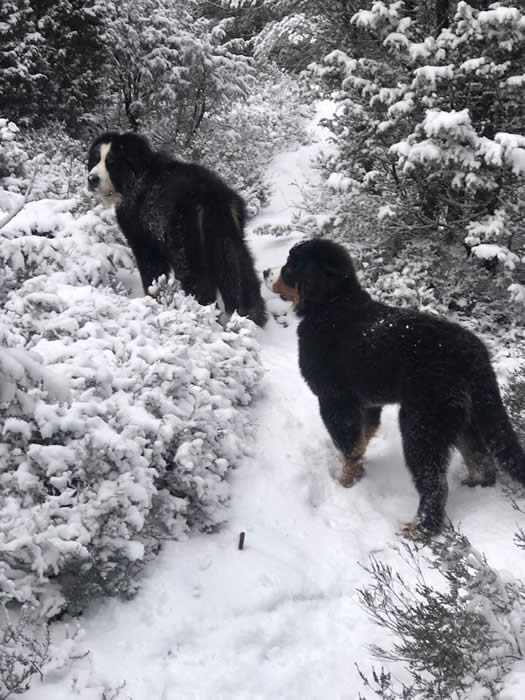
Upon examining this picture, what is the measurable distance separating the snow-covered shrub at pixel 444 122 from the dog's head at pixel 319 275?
2.01 meters

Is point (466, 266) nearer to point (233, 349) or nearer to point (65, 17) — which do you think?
point (233, 349)

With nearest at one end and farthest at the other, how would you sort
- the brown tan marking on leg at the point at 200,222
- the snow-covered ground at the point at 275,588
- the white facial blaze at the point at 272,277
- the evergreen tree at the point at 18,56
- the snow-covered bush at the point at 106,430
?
the snow-covered ground at the point at 275,588 → the snow-covered bush at the point at 106,430 → the white facial blaze at the point at 272,277 → the brown tan marking on leg at the point at 200,222 → the evergreen tree at the point at 18,56

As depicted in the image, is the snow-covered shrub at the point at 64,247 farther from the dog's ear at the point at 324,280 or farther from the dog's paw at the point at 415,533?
the dog's paw at the point at 415,533

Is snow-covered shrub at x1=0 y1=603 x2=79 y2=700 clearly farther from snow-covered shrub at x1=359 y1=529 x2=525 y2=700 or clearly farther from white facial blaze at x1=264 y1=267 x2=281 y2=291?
white facial blaze at x1=264 y1=267 x2=281 y2=291

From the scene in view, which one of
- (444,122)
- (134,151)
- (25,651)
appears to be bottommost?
(25,651)

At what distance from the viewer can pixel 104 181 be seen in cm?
583

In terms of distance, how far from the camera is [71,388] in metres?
3.11

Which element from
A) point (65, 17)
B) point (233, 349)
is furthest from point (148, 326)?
point (65, 17)

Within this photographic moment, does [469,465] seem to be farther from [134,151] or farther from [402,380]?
[134,151]

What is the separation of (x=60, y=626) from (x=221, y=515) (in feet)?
3.46

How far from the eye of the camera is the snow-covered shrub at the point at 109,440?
2500mm

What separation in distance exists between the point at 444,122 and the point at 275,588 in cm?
419

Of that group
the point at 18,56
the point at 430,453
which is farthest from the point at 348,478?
the point at 18,56

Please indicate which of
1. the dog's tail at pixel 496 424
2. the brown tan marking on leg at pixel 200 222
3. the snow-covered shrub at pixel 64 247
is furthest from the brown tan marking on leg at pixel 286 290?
the snow-covered shrub at pixel 64 247
